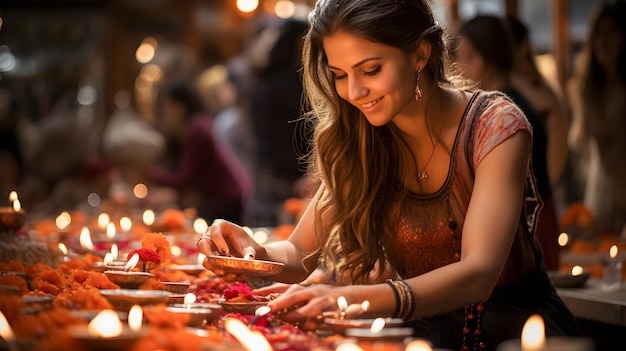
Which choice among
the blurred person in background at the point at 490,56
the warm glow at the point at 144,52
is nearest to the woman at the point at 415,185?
the blurred person in background at the point at 490,56

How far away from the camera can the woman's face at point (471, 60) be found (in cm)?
486

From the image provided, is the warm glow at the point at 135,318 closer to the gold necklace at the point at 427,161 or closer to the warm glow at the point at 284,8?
the gold necklace at the point at 427,161

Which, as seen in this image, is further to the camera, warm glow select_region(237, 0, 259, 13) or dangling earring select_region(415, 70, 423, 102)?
warm glow select_region(237, 0, 259, 13)

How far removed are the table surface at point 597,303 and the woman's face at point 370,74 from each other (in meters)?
1.03

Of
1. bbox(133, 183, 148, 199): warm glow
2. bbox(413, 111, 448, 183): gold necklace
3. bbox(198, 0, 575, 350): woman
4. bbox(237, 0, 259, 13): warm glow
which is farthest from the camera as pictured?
bbox(237, 0, 259, 13): warm glow

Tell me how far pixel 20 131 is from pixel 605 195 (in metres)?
8.21

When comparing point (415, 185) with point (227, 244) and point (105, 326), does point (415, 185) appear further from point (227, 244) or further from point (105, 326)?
point (105, 326)

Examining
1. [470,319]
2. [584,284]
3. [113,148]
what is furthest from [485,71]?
[113,148]

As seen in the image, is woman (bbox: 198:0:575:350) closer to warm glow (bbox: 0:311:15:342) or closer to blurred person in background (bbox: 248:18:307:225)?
warm glow (bbox: 0:311:15:342)

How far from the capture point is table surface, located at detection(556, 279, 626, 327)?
3.08 metres

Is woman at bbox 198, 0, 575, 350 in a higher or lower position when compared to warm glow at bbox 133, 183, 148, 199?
lower

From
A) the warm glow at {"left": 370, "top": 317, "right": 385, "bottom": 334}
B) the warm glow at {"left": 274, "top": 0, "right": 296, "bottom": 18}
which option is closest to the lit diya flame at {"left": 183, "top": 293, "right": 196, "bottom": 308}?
the warm glow at {"left": 370, "top": 317, "right": 385, "bottom": 334}

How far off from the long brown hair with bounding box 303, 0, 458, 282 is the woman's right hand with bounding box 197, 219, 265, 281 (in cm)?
28

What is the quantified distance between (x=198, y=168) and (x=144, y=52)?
5.27 m
